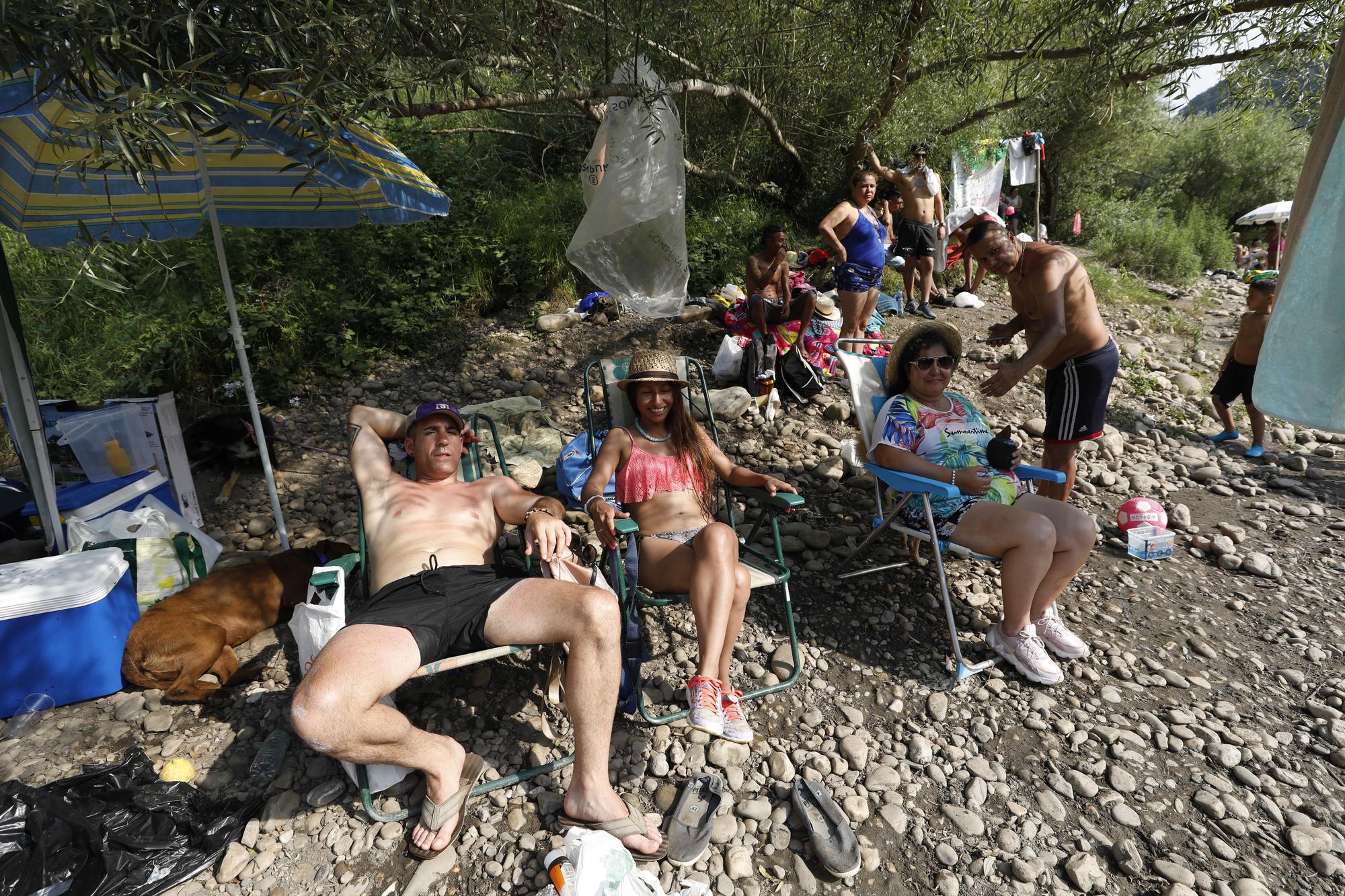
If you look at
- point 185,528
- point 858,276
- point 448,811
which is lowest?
point 448,811

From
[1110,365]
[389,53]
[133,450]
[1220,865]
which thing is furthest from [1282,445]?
[133,450]

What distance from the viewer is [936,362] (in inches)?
136

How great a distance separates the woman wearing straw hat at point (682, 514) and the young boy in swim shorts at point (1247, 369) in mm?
4864

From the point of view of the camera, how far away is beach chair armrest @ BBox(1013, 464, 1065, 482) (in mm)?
3250

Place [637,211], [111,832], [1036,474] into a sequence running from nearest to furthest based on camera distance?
[111,832]
[1036,474]
[637,211]

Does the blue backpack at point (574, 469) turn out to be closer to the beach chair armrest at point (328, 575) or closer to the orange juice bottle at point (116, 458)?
the beach chair armrest at point (328, 575)

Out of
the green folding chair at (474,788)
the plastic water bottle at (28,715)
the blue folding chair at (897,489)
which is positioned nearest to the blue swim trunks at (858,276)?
the blue folding chair at (897,489)

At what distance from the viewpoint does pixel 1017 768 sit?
2539 millimetres

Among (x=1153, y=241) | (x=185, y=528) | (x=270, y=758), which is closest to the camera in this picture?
(x=270, y=758)

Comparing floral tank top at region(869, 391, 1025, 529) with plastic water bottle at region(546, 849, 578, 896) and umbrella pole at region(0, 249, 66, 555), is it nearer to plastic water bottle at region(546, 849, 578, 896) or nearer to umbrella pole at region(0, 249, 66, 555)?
plastic water bottle at region(546, 849, 578, 896)

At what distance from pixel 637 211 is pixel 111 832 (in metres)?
4.43

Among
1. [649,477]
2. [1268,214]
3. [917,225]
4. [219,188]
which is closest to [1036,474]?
[649,477]

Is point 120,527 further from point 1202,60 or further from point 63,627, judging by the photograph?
point 1202,60

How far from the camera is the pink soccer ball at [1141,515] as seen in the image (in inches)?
159
